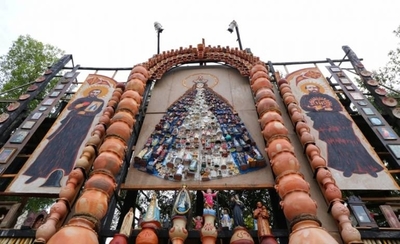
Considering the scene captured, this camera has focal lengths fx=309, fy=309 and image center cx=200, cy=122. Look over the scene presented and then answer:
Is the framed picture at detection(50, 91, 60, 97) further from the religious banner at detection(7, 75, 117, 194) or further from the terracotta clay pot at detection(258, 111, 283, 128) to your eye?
the terracotta clay pot at detection(258, 111, 283, 128)

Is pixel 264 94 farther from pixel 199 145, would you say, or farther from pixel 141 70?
pixel 141 70

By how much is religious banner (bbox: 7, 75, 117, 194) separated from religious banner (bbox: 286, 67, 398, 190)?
621 centimetres

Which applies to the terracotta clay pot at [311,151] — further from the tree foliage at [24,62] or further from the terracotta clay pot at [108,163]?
the tree foliage at [24,62]

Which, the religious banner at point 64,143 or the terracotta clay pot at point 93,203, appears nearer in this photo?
→ the terracotta clay pot at point 93,203

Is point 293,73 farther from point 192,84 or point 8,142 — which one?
point 8,142

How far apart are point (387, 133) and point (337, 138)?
1194 mm

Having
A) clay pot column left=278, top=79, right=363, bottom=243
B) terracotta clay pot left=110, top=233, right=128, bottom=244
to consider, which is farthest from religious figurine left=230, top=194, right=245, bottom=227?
terracotta clay pot left=110, top=233, right=128, bottom=244

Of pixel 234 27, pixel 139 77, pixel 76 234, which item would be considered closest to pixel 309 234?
pixel 76 234

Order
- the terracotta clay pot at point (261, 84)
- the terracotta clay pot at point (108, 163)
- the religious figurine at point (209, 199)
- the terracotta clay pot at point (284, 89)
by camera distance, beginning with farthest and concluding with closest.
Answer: the terracotta clay pot at point (284, 89) → the terracotta clay pot at point (261, 84) → the terracotta clay pot at point (108, 163) → the religious figurine at point (209, 199)

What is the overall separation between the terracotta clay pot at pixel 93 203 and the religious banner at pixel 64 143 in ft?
Result: 5.19

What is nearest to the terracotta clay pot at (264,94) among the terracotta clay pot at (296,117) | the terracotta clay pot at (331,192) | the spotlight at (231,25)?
the terracotta clay pot at (296,117)

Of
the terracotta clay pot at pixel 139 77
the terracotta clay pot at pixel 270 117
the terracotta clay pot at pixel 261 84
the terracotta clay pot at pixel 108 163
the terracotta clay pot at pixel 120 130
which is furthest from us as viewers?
the terracotta clay pot at pixel 139 77

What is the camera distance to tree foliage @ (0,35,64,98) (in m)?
13.9

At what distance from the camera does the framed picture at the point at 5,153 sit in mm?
7416
